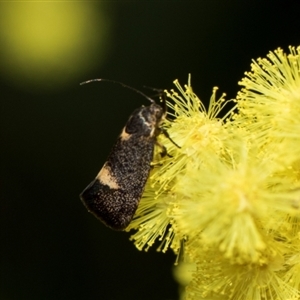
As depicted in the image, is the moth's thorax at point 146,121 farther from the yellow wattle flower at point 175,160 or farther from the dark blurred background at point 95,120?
the dark blurred background at point 95,120

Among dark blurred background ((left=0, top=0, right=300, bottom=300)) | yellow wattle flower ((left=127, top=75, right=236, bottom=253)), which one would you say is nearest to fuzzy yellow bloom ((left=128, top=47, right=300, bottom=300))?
yellow wattle flower ((left=127, top=75, right=236, bottom=253))

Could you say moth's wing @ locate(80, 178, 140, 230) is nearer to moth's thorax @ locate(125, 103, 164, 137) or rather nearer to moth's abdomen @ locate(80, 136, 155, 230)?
moth's abdomen @ locate(80, 136, 155, 230)

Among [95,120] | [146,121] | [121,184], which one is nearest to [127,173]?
[121,184]

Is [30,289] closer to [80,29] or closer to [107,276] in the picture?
[107,276]

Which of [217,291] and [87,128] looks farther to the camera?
[87,128]

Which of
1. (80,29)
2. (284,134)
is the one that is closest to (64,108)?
(80,29)

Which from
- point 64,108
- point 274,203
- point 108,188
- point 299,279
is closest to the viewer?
point 274,203
